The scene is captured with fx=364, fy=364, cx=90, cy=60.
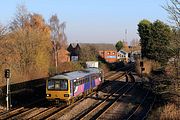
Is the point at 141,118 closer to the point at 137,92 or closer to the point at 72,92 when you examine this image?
the point at 72,92

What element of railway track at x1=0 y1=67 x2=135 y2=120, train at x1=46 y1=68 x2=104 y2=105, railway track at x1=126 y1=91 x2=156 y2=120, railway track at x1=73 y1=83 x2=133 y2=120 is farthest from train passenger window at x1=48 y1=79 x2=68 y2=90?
railway track at x1=126 y1=91 x2=156 y2=120

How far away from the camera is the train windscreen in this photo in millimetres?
25500

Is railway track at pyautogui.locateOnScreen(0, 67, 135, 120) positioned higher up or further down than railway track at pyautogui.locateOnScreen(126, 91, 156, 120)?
higher up

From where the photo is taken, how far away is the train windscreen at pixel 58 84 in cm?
2550

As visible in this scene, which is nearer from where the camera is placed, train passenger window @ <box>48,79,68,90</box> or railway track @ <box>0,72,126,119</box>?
railway track @ <box>0,72,126,119</box>

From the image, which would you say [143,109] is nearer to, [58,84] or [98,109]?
[98,109]

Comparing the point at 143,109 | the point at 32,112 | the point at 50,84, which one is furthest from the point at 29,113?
the point at 143,109

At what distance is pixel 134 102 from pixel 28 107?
27.8 feet

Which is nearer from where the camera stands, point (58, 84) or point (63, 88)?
point (63, 88)

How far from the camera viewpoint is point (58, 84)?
25.7 meters

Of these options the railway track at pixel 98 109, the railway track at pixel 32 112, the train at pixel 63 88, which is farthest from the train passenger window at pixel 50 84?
the railway track at pixel 98 109

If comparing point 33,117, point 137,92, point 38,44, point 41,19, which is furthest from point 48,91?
point 41,19

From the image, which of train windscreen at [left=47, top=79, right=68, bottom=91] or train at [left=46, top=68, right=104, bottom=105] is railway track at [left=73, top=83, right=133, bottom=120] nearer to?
train at [left=46, top=68, right=104, bottom=105]

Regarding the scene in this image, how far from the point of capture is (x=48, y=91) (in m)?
25.7
